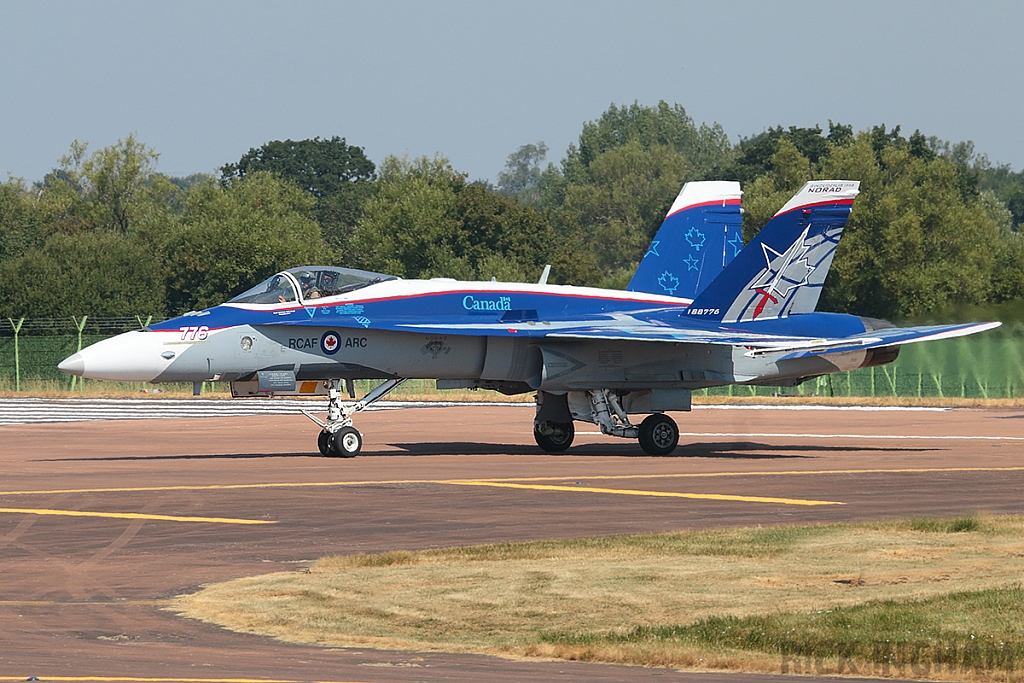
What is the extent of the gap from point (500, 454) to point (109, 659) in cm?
1612

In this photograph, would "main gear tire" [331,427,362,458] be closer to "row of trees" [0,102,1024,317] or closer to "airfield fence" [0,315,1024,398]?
"airfield fence" [0,315,1024,398]

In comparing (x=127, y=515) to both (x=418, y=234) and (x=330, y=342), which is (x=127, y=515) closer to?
(x=330, y=342)

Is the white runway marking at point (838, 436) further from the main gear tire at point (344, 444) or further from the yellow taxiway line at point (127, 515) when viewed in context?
the yellow taxiway line at point (127, 515)

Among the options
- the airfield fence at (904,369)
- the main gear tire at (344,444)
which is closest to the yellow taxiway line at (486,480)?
the main gear tire at (344,444)

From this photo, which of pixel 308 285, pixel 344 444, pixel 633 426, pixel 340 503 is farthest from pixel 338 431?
pixel 340 503

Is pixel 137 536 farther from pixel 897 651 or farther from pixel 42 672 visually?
pixel 897 651

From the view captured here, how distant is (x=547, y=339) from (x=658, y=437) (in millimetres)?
2420

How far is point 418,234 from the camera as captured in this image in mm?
77688

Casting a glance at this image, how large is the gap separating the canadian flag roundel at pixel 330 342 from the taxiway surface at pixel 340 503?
170cm

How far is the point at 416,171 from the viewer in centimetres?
9962

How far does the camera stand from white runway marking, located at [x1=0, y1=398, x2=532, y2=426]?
37.0 metres

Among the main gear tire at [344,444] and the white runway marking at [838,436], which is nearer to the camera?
the main gear tire at [344,444]

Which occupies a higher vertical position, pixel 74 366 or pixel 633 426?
pixel 74 366

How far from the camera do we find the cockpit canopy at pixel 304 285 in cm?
2230
